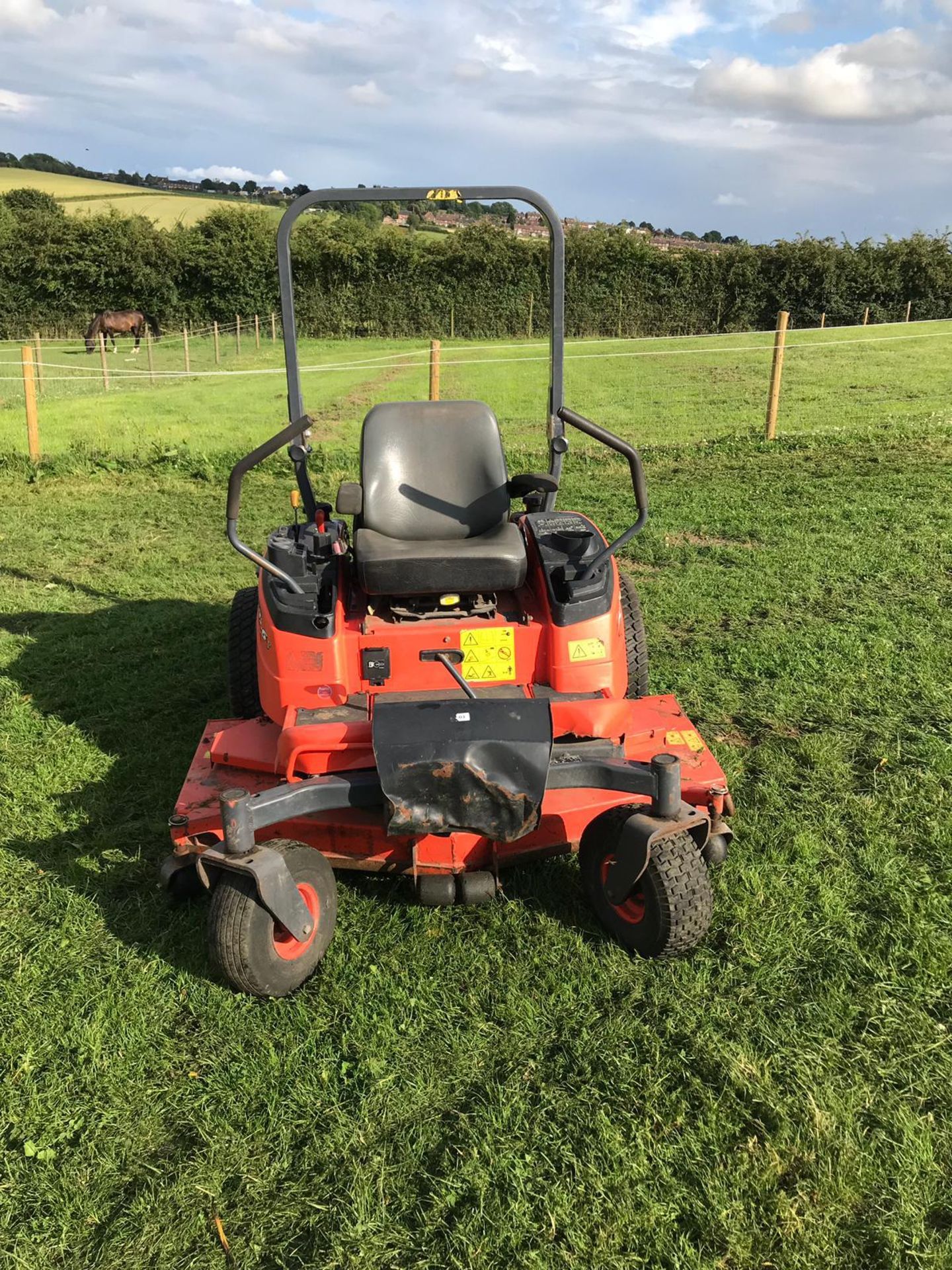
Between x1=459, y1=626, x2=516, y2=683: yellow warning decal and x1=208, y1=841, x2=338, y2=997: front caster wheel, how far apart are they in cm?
89

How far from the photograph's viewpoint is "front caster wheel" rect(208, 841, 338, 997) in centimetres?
261

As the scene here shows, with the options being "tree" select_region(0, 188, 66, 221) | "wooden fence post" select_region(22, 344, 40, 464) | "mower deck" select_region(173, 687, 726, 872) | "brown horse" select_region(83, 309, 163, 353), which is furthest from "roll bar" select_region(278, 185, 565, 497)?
"tree" select_region(0, 188, 66, 221)

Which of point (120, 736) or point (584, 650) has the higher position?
point (584, 650)

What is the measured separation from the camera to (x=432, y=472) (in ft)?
12.8

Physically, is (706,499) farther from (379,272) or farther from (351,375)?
(379,272)

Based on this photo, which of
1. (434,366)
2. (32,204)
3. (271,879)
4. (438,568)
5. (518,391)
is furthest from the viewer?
(32,204)

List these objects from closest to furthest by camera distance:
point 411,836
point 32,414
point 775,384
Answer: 1. point 411,836
2. point 32,414
3. point 775,384

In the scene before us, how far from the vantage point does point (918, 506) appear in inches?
313

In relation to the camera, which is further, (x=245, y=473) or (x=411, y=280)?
(x=411, y=280)

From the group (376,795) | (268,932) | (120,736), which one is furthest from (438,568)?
(120,736)

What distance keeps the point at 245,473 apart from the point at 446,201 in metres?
1.66

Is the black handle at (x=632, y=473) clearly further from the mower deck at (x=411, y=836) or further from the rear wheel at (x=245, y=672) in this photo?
the rear wheel at (x=245, y=672)

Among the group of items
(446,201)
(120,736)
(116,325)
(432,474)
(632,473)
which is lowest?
(120,736)

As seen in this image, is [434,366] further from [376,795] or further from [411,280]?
[411,280]
